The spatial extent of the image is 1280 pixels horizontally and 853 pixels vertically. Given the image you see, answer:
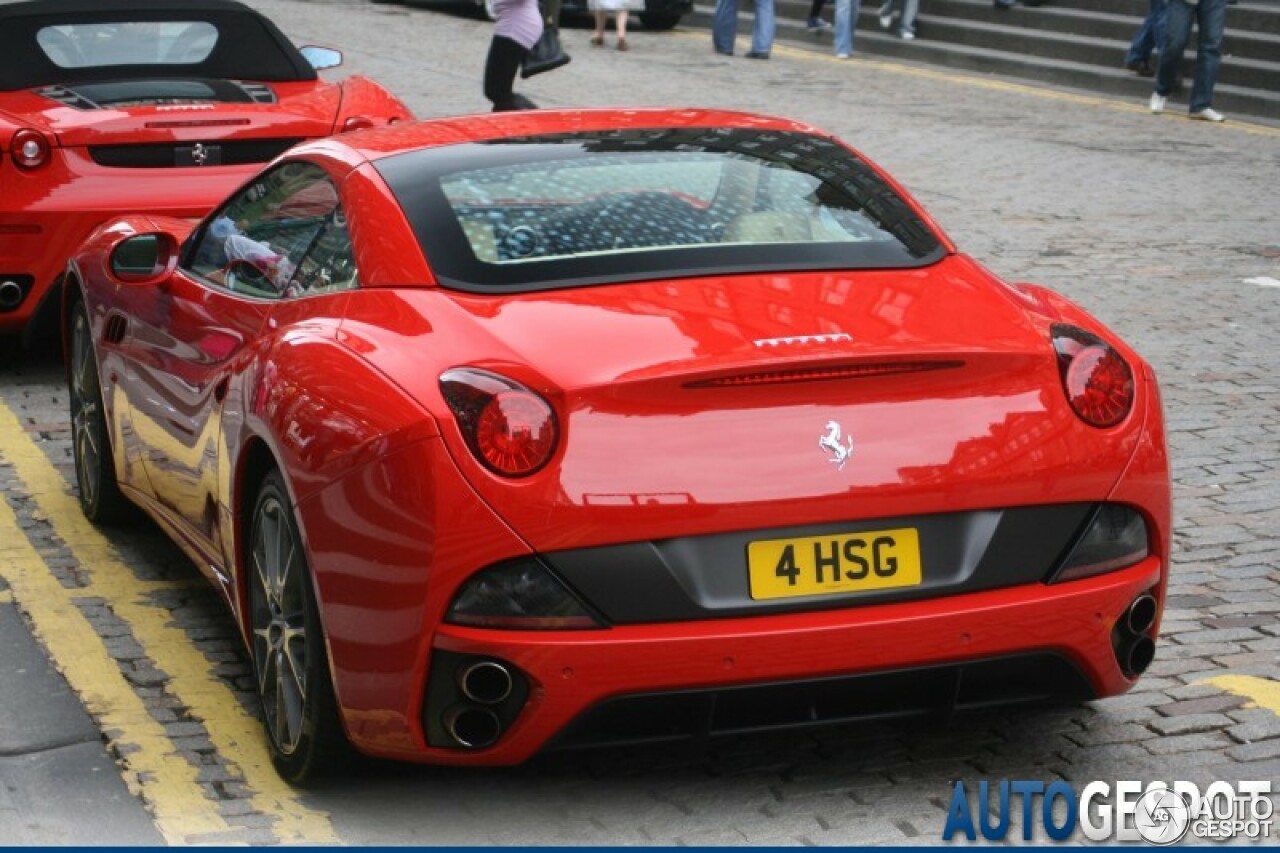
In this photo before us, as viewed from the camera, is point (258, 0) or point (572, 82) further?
point (258, 0)

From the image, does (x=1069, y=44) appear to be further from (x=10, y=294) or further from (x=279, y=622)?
(x=279, y=622)

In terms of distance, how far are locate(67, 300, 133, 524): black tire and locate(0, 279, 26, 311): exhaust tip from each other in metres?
1.58

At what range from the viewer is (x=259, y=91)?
31.2 feet

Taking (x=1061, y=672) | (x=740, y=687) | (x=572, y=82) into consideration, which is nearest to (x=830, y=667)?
(x=740, y=687)

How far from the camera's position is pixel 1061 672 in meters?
4.65

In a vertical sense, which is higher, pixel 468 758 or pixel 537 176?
pixel 537 176

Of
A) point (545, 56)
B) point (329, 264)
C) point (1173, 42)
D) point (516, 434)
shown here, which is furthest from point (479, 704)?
point (1173, 42)

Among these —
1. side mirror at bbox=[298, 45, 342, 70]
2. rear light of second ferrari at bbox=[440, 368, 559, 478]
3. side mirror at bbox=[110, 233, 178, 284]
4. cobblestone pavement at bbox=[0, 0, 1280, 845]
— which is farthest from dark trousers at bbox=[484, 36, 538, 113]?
rear light of second ferrari at bbox=[440, 368, 559, 478]

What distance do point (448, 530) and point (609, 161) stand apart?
4.69 ft

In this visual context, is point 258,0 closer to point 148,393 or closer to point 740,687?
point 148,393

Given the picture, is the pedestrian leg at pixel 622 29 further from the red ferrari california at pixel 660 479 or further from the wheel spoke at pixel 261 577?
the wheel spoke at pixel 261 577

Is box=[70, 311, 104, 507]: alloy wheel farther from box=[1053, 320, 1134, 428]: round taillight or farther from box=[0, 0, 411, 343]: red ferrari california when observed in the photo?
box=[1053, 320, 1134, 428]: round taillight

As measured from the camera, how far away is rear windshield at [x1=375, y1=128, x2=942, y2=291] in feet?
16.2

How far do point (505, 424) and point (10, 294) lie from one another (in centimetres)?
511
